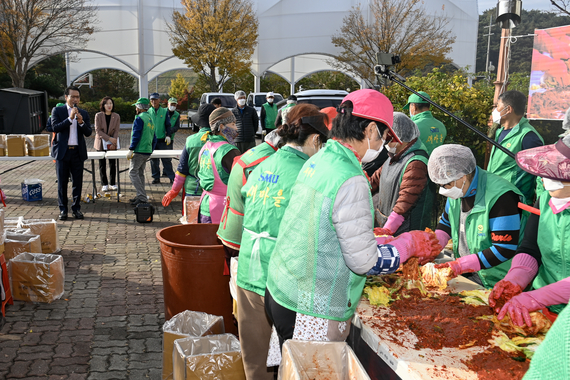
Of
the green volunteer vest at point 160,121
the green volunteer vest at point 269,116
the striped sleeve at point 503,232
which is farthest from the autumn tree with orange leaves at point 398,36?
the striped sleeve at point 503,232

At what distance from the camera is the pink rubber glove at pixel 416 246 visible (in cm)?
244

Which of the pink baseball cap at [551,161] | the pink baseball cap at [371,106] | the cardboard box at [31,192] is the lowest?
the cardboard box at [31,192]

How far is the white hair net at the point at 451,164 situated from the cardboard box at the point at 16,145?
8.86 meters

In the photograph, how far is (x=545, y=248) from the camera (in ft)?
8.94

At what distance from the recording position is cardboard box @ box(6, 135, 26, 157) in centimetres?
941

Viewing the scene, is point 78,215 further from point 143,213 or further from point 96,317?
point 96,317

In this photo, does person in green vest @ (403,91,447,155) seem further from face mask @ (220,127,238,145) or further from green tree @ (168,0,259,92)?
green tree @ (168,0,259,92)

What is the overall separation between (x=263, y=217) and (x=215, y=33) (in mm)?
25004

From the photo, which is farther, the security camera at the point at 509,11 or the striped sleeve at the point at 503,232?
the security camera at the point at 509,11

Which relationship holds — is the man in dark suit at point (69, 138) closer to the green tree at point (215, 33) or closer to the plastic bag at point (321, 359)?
the plastic bag at point (321, 359)

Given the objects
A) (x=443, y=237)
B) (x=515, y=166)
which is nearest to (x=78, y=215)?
(x=443, y=237)

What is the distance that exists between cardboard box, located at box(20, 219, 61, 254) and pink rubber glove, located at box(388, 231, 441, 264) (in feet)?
17.1

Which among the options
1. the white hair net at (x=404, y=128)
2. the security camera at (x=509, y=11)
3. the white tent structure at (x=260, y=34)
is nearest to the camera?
the white hair net at (x=404, y=128)

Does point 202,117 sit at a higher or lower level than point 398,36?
lower
